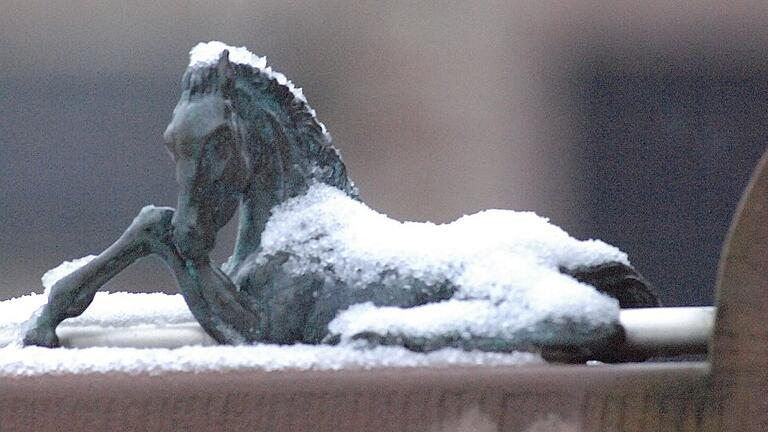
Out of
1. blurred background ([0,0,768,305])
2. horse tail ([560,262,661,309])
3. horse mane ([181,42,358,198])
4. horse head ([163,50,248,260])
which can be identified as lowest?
horse tail ([560,262,661,309])

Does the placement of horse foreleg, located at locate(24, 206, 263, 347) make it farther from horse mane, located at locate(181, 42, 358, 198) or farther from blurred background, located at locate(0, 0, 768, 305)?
blurred background, located at locate(0, 0, 768, 305)

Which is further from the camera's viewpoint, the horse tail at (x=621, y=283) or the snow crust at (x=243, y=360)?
the horse tail at (x=621, y=283)

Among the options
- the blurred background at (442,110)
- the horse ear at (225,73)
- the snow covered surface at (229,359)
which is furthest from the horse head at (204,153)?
the blurred background at (442,110)

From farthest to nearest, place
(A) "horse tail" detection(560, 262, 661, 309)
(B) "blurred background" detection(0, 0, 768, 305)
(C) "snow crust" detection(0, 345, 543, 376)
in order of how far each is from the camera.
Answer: (B) "blurred background" detection(0, 0, 768, 305), (A) "horse tail" detection(560, 262, 661, 309), (C) "snow crust" detection(0, 345, 543, 376)

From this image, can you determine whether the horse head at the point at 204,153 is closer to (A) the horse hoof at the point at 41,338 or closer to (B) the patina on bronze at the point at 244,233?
(B) the patina on bronze at the point at 244,233

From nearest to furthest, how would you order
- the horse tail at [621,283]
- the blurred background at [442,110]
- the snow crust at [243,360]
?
the snow crust at [243,360] < the horse tail at [621,283] < the blurred background at [442,110]

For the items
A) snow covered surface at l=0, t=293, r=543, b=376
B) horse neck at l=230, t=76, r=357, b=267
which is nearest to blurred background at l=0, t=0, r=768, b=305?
horse neck at l=230, t=76, r=357, b=267

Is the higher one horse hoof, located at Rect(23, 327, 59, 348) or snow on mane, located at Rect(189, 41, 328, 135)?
snow on mane, located at Rect(189, 41, 328, 135)
